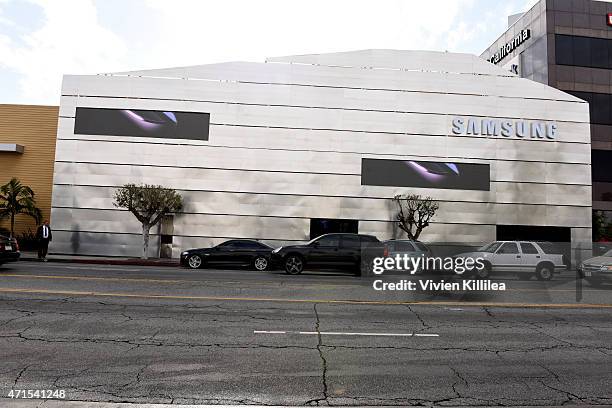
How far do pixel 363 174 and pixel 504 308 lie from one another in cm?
1619

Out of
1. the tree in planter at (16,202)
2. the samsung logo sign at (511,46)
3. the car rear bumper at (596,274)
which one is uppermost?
the samsung logo sign at (511,46)

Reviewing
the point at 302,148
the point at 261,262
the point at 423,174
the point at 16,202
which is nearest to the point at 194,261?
the point at 261,262

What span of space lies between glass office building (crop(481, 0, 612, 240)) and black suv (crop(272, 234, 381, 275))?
1088 inches

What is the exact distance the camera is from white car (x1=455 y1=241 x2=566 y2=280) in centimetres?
1708

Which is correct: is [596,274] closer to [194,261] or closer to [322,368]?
[322,368]

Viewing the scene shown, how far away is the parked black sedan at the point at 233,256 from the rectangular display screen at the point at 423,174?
9057 millimetres

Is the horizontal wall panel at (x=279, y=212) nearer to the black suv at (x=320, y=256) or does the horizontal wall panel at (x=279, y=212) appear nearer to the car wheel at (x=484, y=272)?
the black suv at (x=320, y=256)

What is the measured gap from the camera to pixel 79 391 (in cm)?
450

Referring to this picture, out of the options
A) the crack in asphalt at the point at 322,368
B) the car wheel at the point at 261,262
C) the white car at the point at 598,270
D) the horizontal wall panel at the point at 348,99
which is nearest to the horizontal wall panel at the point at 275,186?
the horizontal wall panel at the point at 348,99

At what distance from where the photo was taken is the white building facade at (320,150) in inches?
974

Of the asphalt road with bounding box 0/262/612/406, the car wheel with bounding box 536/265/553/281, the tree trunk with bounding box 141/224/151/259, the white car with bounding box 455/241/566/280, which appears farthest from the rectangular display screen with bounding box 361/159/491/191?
the asphalt road with bounding box 0/262/612/406

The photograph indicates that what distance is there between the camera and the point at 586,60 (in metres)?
36.1

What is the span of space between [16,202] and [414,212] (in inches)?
887

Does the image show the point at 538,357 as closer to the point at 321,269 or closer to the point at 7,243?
the point at 321,269
